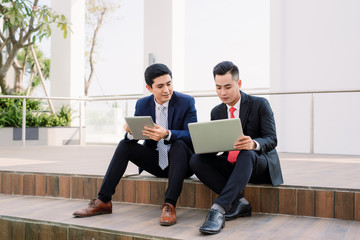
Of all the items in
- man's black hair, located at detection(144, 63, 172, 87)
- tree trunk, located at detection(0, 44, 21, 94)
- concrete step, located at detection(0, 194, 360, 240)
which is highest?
tree trunk, located at detection(0, 44, 21, 94)

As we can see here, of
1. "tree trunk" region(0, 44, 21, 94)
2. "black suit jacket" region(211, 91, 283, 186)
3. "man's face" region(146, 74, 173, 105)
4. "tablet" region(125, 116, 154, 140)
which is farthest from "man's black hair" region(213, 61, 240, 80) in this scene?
"tree trunk" region(0, 44, 21, 94)

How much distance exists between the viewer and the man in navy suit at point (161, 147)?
226 cm

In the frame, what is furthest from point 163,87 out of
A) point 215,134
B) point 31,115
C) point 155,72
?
point 31,115

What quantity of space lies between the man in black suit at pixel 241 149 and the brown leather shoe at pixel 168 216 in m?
0.28

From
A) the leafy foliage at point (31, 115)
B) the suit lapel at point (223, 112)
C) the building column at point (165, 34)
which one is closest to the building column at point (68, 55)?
the leafy foliage at point (31, 115)

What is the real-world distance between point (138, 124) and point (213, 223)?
0.69 meters

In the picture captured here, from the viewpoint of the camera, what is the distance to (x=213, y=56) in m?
14.8

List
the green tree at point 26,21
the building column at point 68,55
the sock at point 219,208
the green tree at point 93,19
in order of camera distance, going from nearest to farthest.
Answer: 1. the sock at point 219,208
2. the green tree at point 26,21
3. the building column at point 68,55
4. the green tree at point 93,19

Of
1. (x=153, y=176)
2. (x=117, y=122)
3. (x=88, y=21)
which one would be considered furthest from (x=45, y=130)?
(x=88, y=21)

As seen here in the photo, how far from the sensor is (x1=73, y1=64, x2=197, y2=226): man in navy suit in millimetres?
2260

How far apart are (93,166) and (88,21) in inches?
465

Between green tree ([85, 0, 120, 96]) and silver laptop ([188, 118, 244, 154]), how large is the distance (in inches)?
512

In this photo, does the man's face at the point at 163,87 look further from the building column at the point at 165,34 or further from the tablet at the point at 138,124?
the building column at the point at 165,34

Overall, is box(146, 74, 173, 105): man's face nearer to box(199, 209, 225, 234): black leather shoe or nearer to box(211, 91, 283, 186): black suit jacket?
box(211, 91, 283, 186): black suit jacket
